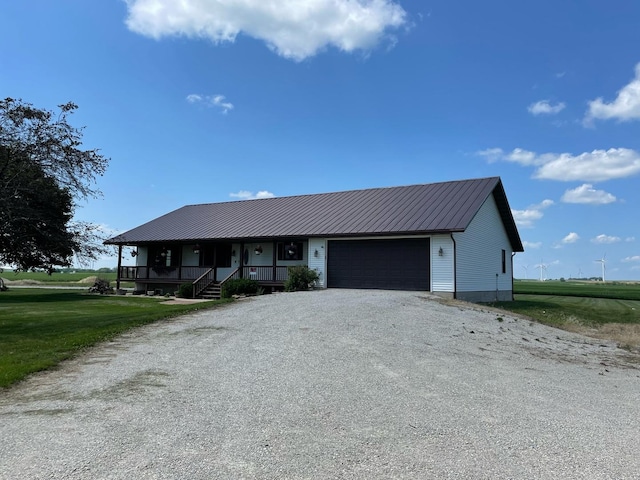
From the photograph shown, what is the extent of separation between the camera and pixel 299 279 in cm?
2239

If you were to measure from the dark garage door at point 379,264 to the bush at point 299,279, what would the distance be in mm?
970

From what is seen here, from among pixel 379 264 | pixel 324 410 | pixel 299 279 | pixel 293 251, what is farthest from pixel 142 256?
pixel 324 410

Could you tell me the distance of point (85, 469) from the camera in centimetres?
393

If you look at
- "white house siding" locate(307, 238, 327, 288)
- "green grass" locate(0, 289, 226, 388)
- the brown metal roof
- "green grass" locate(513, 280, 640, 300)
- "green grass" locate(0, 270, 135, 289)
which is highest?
the brown metal roof

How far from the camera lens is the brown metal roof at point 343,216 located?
70.3 feet

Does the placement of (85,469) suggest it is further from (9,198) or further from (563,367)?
(9,198)

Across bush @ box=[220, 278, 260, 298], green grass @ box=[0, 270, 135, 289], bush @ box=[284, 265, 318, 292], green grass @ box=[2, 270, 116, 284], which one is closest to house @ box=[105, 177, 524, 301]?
bush @ box=[284, 265, 318, 292]

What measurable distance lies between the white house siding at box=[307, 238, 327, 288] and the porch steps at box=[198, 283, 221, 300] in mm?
4951

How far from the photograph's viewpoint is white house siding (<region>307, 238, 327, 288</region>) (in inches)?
914

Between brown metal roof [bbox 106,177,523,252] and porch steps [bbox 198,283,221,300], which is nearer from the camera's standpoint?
brown metal roof [bbox 106,177,523,252]

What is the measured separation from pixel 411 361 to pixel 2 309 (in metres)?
16.5

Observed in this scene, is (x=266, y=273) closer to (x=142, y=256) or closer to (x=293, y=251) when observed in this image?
(x=293, y=251)

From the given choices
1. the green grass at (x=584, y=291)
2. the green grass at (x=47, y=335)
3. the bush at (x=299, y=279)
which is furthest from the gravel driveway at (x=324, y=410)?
the green grass at (x=584, y=291)

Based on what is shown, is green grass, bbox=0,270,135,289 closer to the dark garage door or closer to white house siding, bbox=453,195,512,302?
the dark garage door
